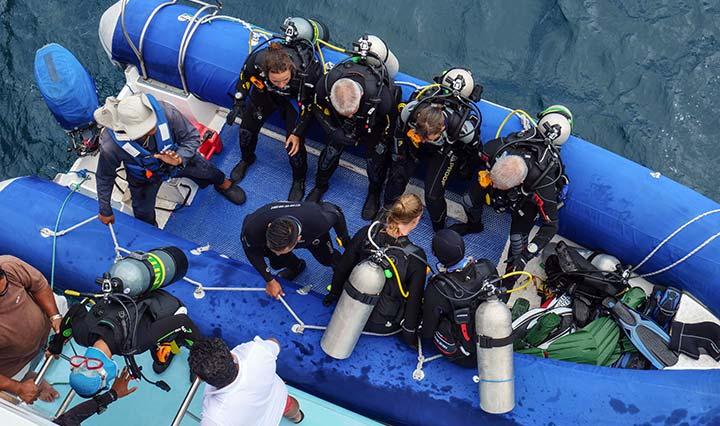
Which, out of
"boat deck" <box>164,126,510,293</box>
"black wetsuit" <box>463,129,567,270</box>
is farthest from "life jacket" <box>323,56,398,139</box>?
"boat deck" <box>164,126,510,293</box>

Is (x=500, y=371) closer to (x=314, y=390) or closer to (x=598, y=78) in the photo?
(x=314, y=390)

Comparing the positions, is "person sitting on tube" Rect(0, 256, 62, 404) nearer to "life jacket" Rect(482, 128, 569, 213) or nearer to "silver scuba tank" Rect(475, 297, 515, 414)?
"silver scuba tank" Rect(475, 297, 515, 414)

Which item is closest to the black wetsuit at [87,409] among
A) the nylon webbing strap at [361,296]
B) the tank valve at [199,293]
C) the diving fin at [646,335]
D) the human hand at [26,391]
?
the human hand at [26,391]

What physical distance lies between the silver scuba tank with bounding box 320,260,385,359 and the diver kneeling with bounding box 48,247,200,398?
25.5 inches

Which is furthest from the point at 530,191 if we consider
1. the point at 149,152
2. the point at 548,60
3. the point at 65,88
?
the point at 65,88

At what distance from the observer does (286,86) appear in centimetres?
332

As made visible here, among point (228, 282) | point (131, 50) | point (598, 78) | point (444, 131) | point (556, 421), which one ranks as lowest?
point (228, 282)

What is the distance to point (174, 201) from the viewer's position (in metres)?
4.05

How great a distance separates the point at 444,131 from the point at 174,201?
1939mm

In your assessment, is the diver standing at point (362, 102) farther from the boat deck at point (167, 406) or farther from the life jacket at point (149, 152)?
the boat deck at point (167, 406)

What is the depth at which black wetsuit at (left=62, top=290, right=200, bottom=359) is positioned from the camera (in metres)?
2.51

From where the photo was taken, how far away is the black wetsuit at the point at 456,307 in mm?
2680

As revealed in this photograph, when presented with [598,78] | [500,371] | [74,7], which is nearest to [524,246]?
[500,371]

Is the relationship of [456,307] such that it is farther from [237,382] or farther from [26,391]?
[26,391]
